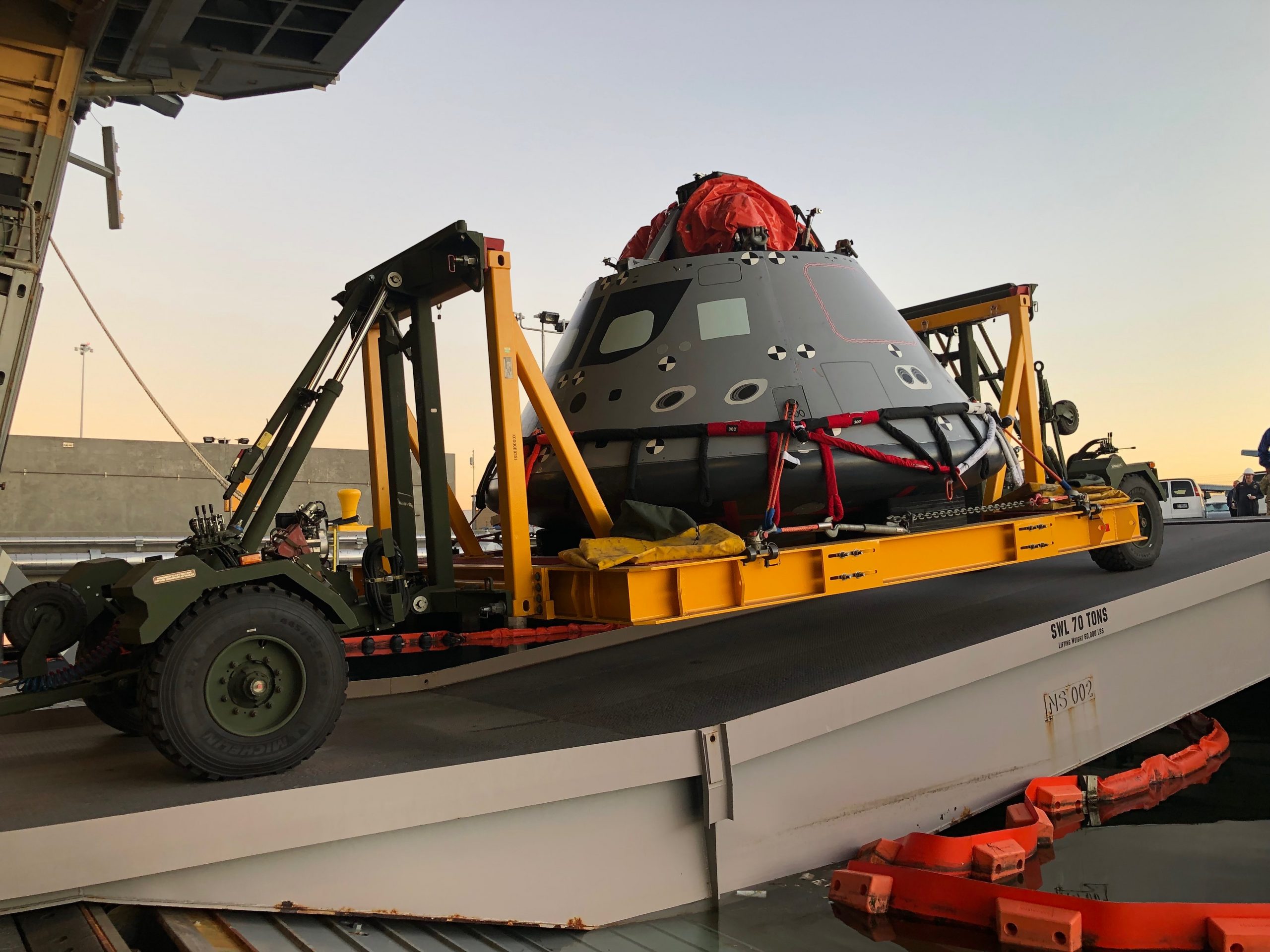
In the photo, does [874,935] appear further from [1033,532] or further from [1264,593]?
[1264,593]

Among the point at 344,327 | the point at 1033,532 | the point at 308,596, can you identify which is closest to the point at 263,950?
the point at 308,596

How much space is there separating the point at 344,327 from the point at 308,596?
→ 1.61m

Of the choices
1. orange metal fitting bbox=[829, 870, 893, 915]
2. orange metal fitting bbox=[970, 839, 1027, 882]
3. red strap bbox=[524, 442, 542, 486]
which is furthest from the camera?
red strap bbox=[524, 442, 542, 486]

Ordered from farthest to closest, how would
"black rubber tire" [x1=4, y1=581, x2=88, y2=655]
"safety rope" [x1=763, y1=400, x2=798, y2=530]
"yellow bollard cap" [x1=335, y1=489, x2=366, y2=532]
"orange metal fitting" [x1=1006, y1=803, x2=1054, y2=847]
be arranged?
"yellow bollard cap" [x1=335, y1=489, x2=366, y2=532] → "safety rope" [x1=763, y1=400, x2=798, y2=530] → "orange metal fitting" [x1=1006, y1=803, x2=1054, y2=847] → "black rubber tire" [x1=4, y1=581, x2=88, y2=655]

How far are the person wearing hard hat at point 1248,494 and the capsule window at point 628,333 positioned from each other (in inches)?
648

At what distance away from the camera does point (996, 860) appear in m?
4.49

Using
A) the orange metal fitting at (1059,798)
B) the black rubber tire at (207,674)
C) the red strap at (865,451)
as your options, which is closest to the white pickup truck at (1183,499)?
the orange metal fitting at (1059,798)

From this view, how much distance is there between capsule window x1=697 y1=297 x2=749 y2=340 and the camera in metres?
5.97

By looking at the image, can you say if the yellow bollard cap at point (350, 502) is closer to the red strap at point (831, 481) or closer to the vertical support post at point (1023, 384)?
the red strap at point (831, 481)

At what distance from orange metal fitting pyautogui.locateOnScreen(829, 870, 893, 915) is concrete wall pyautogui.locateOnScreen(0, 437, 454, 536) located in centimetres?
1454

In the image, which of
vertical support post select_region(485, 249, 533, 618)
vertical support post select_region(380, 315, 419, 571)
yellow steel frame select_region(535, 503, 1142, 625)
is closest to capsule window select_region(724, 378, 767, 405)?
yellow steel frame select_region(535, 503, 1142, 625)

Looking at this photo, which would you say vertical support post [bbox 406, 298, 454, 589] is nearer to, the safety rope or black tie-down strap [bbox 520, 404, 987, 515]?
black tie-down strap [bbox 520, 404, 987, 515]

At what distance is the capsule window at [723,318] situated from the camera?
5.97 m

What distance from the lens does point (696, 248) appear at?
6.74 m
